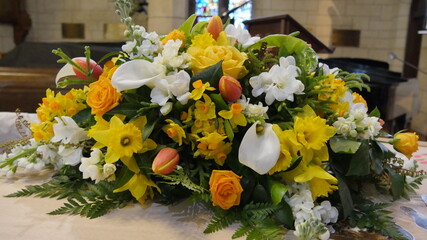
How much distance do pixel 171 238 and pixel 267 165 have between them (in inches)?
8.1

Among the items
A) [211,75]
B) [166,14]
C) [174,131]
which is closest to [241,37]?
[211,75]

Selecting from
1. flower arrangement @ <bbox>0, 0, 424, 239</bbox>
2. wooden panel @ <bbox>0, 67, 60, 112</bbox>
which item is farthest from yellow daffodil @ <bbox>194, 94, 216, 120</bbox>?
wooden panel @ <bbox>0, 67, 60, 112</bbox>

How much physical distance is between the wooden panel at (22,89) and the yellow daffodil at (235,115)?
1251 millimetres

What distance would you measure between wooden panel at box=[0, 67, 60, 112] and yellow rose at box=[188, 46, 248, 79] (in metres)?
1.16

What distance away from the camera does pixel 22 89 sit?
5.35 ft

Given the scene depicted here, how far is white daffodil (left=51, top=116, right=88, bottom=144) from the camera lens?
731mm

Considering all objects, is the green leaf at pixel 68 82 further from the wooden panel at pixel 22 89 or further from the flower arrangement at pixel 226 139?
the wooden panel at pixel 22 89

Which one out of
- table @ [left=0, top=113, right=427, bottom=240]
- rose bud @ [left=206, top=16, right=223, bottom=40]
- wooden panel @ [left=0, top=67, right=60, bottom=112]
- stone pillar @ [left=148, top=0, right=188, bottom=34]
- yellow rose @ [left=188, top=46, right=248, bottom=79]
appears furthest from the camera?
stone pillar @ [left=148, top=0, right=188, bottom=34]

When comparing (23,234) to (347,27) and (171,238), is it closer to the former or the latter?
(171,238)

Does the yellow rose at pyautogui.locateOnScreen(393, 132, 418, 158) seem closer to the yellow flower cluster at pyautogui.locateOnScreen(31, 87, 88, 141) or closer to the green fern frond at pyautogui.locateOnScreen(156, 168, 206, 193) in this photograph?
the green fern frond at pyautogui.locateOnScreen(156, 168, 206, 193)

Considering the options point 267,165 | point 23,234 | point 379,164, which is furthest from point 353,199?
point 23,234

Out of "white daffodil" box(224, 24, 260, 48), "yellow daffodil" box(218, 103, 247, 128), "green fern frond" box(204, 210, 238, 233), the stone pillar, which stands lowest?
"green fern frond" box(204, 210, 238, 233)

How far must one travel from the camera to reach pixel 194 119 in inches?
27.5

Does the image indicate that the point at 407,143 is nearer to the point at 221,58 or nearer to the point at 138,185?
the point at 221,58
